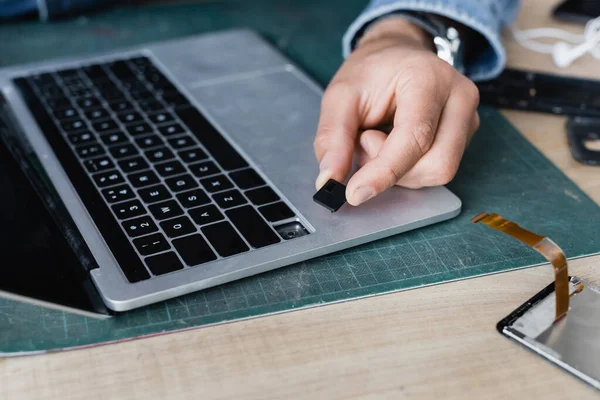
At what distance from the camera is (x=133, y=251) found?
0.54 m

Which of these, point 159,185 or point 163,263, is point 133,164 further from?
point 163,263

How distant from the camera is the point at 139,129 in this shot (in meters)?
0.73

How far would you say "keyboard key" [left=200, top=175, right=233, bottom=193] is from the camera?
0.62 meters

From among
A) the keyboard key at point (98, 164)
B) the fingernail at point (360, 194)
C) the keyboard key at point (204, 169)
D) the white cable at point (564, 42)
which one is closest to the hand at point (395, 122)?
the fingernail at point (360, 194)

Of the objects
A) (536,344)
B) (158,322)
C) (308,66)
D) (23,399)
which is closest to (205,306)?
(158,322)

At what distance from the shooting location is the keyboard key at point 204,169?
2.11 feet

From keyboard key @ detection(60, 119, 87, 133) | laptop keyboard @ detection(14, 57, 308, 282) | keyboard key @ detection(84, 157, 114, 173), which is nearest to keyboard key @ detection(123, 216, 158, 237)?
laptop keyboard @ detection(14, 57, 308, 282)

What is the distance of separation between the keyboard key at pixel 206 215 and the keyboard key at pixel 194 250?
0.08ft

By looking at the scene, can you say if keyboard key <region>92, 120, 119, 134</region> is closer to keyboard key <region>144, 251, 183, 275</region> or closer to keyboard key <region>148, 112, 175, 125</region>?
keyboard key <region>148, 112, 175, 125</region>

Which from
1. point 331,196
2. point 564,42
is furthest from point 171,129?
point 564,42

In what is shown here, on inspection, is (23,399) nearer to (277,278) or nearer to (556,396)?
(277,278)

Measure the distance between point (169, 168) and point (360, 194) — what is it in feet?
0.67

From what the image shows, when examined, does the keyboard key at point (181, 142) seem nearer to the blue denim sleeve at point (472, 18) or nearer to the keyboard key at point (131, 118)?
the keyboard key at point (131, 118)

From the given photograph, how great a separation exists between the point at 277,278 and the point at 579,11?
0.80 metres
